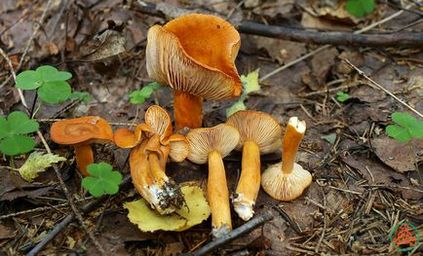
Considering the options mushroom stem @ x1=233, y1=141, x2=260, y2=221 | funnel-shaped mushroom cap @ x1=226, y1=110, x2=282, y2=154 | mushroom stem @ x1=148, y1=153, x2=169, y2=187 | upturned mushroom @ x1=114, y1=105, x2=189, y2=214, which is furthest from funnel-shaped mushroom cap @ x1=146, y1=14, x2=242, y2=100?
mushroom stem @ x1=148, y1=153, x2=169, y2=187

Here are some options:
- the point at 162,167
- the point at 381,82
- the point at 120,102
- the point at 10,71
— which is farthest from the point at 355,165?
the point at 10,71

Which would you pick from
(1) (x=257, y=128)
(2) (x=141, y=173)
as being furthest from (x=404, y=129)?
(2) (x=141, y=173)

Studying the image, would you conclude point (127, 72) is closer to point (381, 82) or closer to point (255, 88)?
point (255, 88)

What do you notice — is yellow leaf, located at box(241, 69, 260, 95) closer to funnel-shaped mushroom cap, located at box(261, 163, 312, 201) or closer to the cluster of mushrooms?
the cluster of mushrooms

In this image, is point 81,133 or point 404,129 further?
point 404,129

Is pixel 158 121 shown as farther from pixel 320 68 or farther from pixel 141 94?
pixel 320 68

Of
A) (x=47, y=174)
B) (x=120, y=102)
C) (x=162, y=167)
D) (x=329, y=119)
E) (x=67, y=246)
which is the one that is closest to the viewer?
(x=67, y=246)
